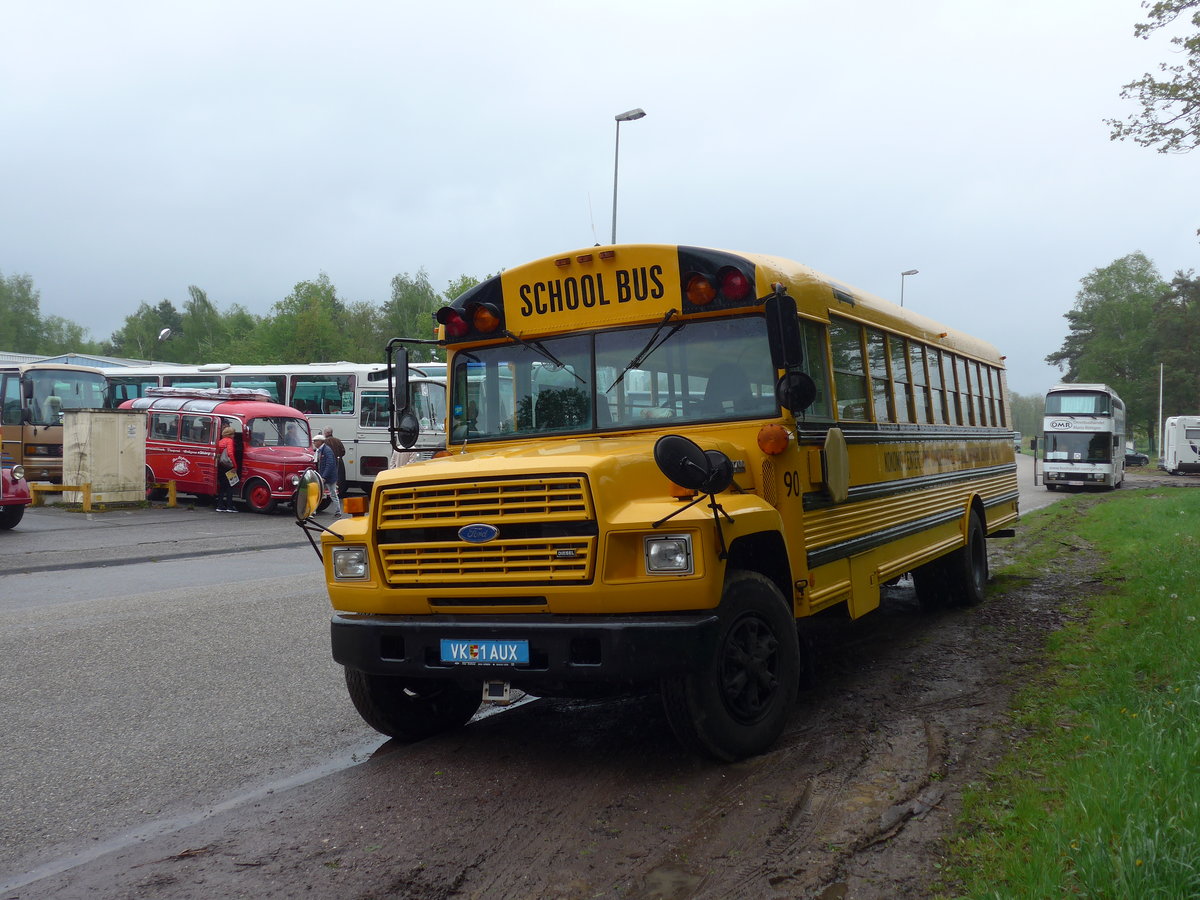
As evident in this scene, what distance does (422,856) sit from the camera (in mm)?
4219

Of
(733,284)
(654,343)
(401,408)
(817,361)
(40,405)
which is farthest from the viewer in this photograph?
(40,405)

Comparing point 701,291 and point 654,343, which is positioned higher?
point 701,291

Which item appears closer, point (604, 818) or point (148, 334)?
point (604, 818)

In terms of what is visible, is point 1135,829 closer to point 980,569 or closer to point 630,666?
point 630,666

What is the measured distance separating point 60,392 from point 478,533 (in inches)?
1053

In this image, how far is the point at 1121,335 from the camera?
313 ft

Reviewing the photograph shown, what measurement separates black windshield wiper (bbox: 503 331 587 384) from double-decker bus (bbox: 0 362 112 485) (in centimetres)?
2240

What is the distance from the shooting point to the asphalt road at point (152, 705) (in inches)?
193

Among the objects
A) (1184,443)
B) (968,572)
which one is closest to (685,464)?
(968,572)

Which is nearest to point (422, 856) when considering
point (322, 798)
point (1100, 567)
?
point (322, 798)

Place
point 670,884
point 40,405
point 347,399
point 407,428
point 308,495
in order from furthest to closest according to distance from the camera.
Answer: point 347,399 → point 40,405 → point 407,428 → point 308,495 → point 670,884

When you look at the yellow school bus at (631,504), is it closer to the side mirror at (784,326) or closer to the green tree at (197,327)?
the side mirror at (784,326)

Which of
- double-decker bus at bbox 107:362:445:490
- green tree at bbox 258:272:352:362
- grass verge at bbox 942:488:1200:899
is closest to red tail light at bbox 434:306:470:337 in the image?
grass verge at bbox 942:488:1200:899

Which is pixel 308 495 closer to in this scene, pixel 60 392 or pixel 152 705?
pixel 152 705
